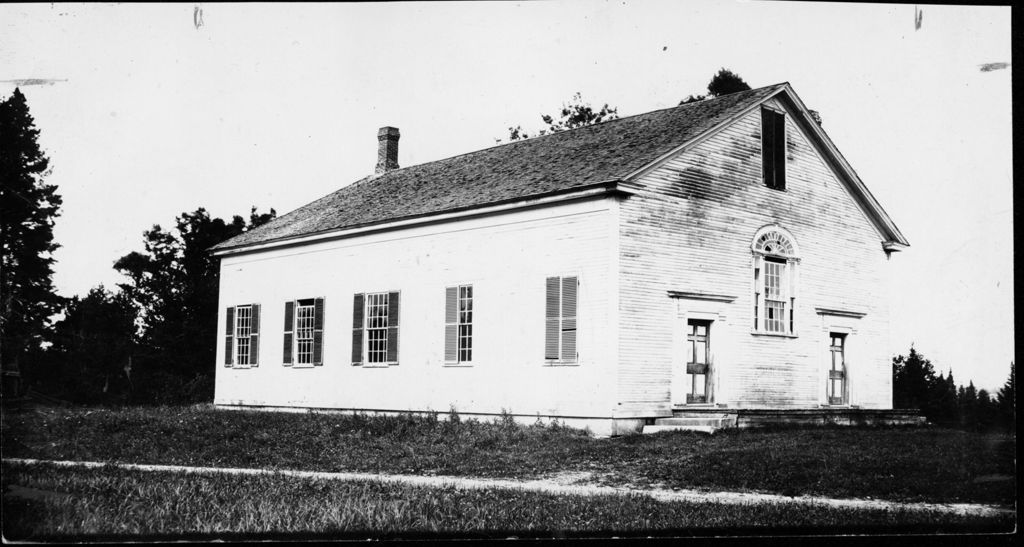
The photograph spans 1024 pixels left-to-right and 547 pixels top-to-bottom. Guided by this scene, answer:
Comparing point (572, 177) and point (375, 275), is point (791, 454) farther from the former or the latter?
point (375, 275)

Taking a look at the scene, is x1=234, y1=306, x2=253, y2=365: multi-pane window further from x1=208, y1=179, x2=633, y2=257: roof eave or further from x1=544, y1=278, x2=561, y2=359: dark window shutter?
x1=544, y1=278, x2=561, y2=359: dark window shutter

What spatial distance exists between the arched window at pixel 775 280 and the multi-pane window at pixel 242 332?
14058 millimetres

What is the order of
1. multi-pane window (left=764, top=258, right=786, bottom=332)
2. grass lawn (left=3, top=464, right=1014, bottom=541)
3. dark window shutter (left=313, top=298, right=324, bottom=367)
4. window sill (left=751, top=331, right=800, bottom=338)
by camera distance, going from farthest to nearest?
dark window shutter (left=313, top=298, right=324, bottom=367), multi-pane window (left=764, top=258, right=786, bottom=332), window sill (left=751, top=331, right=800, bottom=338), grass lawn (left=3, top=464, right=1014, bottom=541)

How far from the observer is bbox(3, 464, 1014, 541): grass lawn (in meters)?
9.47

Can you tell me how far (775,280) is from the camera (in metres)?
21.7

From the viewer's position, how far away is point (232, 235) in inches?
1308

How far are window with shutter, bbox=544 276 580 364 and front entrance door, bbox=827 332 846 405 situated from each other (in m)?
6.83

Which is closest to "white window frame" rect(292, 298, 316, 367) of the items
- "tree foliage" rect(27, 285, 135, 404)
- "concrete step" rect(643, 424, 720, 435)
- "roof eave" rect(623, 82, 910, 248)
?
"tree foliage" rect(27, 285, 135, 404)

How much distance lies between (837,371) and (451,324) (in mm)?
8780

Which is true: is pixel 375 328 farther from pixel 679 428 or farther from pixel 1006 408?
pixel 1006 408

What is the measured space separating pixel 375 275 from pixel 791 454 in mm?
12452

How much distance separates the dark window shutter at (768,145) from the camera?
21.5 metres

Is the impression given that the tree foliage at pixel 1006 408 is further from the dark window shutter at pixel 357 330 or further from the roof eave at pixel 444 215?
the dark window shutter at pixel 357 330

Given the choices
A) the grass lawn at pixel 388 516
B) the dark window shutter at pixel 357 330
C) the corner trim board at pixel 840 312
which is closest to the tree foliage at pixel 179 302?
the dark window shutter at pixel 357 330
